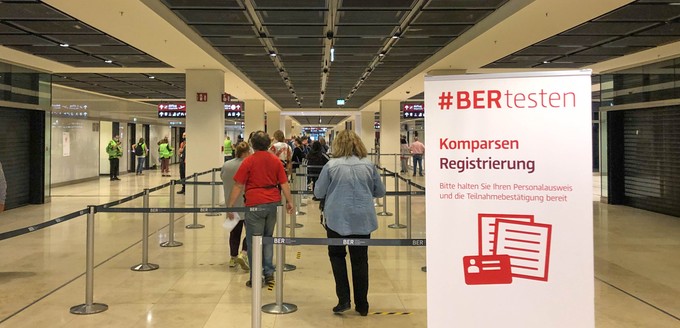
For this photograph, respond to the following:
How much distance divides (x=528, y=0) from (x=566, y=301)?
5084 millimetres

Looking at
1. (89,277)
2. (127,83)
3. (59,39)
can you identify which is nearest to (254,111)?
(127,83)

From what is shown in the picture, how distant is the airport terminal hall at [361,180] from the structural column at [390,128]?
5085 millimetres

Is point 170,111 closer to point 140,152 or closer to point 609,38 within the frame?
point 140,152

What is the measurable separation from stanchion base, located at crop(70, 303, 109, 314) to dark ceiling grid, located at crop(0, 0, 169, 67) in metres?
4.44

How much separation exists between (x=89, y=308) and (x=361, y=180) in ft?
9.26

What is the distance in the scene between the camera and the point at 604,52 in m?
11.1

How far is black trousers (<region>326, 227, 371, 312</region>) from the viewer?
4.55 m

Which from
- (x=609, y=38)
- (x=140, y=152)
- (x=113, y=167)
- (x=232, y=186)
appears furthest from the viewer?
(x=140, y=152)

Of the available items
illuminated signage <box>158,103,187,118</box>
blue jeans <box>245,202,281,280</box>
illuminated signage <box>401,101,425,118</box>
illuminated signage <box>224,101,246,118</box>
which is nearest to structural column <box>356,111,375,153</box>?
illuminated signage <box>401,101,425,118</box>

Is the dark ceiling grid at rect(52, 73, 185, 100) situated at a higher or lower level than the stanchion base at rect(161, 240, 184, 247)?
higher

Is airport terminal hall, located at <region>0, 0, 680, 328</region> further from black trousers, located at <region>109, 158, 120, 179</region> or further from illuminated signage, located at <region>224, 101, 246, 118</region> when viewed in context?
illuminated signage, located at <region>224, 101, 246, 118</region>

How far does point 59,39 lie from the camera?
9.65m

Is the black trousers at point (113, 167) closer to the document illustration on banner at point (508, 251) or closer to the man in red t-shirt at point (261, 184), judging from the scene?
the man in red t-shirt at point (261, 184)

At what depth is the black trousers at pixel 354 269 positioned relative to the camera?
455cm
